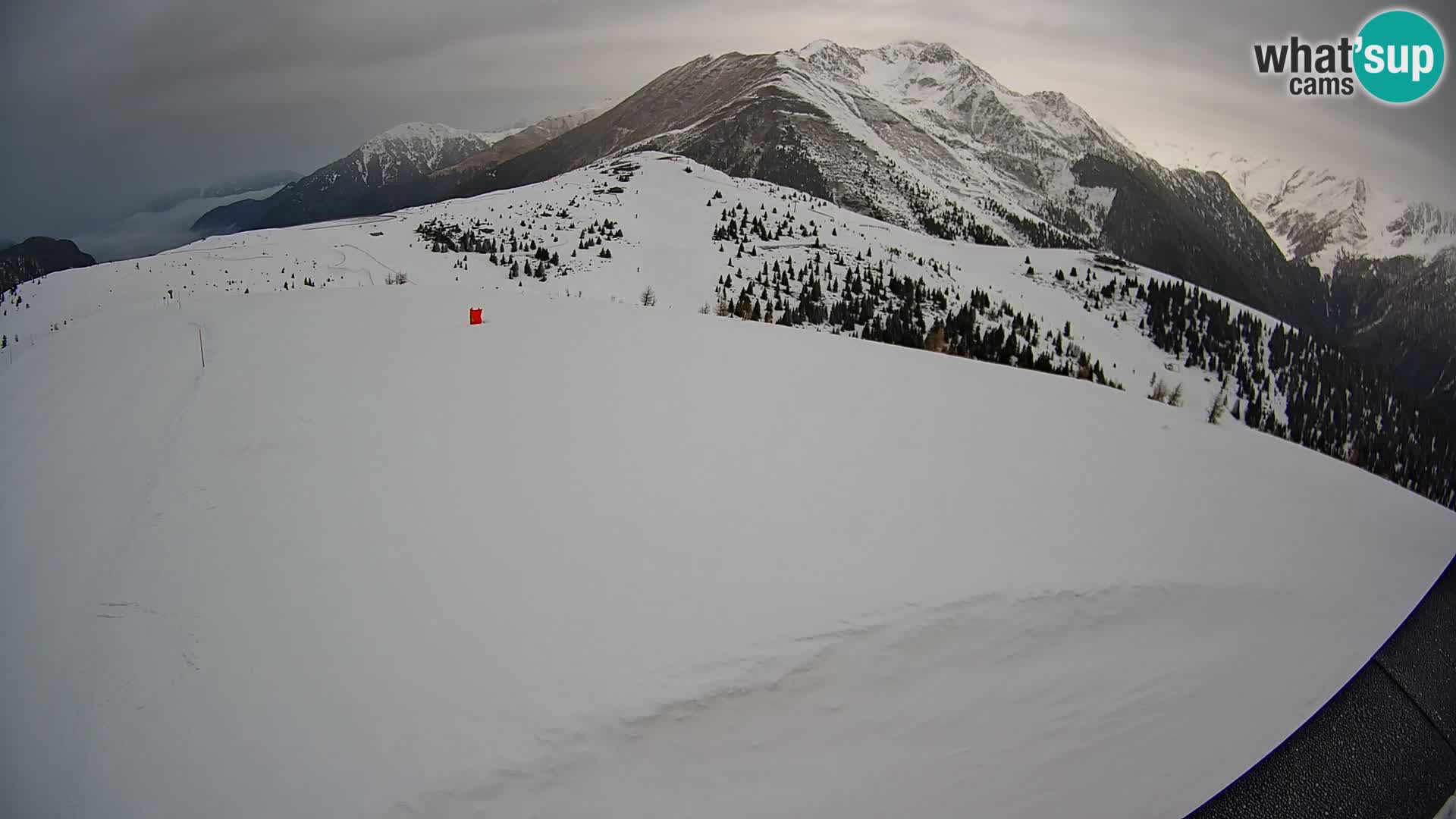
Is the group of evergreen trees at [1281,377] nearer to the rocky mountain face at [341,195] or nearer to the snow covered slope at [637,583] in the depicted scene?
the snow covered slope at [637,583]

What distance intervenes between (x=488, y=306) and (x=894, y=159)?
78.1 metres

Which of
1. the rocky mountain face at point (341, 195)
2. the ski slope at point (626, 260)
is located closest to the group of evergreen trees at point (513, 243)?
the ski slope at point (626, 260)

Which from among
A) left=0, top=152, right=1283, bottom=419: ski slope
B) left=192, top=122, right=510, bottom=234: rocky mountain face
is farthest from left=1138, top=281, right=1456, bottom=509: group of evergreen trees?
left=192, top=122, right=510, bottom=234: rocky mountain face

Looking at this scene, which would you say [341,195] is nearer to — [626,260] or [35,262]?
[626,260]

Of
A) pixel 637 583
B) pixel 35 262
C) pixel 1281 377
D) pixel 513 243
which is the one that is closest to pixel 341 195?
pixel 513 243

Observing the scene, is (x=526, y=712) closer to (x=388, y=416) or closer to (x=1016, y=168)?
(x=388, y=416)

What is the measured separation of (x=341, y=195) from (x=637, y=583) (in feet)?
135

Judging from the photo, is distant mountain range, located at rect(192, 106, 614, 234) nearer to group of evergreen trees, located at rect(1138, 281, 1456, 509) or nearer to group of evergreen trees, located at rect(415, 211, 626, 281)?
group of evergreen trees, located at rect(415, 211, 626, 281)

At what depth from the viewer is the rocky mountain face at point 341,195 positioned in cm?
1010

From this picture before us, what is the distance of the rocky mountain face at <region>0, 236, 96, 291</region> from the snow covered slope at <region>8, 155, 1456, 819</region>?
6659 mm

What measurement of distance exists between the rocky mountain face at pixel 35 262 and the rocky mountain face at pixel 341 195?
1571mm

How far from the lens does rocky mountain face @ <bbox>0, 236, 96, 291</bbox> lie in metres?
7.95

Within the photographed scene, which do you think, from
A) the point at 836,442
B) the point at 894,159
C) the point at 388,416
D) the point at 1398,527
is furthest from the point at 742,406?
the point at 894,159

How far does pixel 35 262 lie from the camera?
8.88 metres
